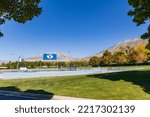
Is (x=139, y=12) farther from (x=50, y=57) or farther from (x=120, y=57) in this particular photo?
(x=120, y=57)

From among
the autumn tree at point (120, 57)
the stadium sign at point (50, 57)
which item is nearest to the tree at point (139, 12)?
the stadium sign at point (50, 57)

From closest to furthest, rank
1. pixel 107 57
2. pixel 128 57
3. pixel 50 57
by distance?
1. pixel 50 57
2. pixel 128 57
3. pixel 107 57

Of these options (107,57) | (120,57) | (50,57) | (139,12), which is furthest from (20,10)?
(107,57)

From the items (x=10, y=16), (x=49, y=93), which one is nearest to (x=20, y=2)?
(x=10, y=16)

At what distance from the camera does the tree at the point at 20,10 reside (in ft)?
49.4

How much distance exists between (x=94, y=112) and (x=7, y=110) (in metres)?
2.86

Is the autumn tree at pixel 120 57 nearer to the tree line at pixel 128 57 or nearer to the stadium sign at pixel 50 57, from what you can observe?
the tree line at pixel 128 57

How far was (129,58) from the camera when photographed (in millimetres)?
150250

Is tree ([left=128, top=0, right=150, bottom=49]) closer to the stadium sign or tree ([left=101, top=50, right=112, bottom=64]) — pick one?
the stadium sign

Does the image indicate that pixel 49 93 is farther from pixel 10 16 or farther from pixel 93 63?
pixel 93 63

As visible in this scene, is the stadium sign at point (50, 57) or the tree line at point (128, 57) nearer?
the stadium sign at point (50, 57)

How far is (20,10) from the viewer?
1552 cm

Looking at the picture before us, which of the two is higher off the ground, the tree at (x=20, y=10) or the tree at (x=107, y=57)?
the tree at (x=107, y=57)

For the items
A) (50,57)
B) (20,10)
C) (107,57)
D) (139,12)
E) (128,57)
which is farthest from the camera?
(107,57)
